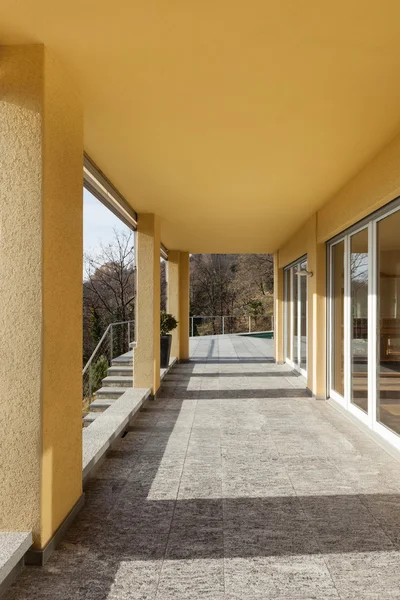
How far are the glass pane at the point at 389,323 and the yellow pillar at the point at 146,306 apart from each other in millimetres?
3538

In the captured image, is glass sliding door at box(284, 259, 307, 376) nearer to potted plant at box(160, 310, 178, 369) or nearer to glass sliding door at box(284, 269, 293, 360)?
glass sliding door at box(284, 269, 293, 360)

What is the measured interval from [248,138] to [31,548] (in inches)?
131

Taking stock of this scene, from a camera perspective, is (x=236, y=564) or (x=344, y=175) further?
(x=344, y=175)

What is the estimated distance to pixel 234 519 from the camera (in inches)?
120

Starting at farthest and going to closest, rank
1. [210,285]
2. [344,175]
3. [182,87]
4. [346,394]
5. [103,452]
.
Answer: [210,285] < [346,394] < [344,175] < [103,452] < [182,87]

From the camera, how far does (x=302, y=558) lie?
2.57 metres

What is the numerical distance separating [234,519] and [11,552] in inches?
54.7

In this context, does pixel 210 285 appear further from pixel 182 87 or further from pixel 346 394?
pixel 182 87

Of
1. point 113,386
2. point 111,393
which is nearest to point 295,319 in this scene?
point 113,386

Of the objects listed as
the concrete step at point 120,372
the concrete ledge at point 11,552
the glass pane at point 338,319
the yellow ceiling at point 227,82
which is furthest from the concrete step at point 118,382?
the concrete ledge at point 11,552

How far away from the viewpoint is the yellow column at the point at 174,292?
11852 mm

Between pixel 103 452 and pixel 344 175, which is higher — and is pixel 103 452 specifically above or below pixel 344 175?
below

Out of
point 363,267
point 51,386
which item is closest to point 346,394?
point 363,267

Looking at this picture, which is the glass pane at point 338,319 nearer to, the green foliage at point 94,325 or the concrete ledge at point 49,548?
→ the concrete ledge at point 49,548
